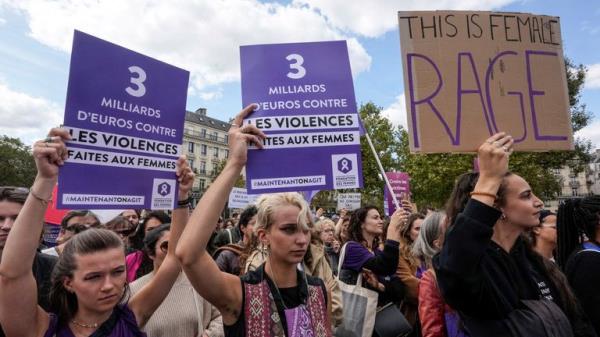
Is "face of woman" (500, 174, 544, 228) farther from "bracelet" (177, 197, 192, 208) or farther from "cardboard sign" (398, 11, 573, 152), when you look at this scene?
"bracelet" (177, 197, 192, 208)

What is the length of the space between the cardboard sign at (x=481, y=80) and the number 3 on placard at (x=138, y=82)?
69.3 inches

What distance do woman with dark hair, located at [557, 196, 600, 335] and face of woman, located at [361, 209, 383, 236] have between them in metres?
1.87

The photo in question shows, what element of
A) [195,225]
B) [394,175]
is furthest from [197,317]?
[394,175]

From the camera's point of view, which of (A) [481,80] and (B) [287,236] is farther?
(A) [481,80]

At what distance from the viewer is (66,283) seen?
2.26 m

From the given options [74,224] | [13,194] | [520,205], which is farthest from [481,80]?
[74,224]

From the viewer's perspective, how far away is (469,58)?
2936 millimetres

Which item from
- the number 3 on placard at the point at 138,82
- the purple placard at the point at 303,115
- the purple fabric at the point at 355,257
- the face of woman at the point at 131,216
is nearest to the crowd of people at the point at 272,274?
the purple placard at the point at 303,115

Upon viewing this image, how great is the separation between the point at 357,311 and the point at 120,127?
261 cm

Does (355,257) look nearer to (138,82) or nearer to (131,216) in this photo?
(138,82)

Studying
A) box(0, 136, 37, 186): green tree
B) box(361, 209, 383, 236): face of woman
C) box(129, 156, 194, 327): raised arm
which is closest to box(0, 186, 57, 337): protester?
box(129, 156, 194, 327): raised arm

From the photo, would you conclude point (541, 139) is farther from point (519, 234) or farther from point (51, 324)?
point (51, 324)

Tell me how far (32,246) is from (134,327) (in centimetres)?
72

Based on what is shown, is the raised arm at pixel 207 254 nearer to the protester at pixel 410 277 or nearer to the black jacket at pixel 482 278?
the black jacket at pixel 482 278
